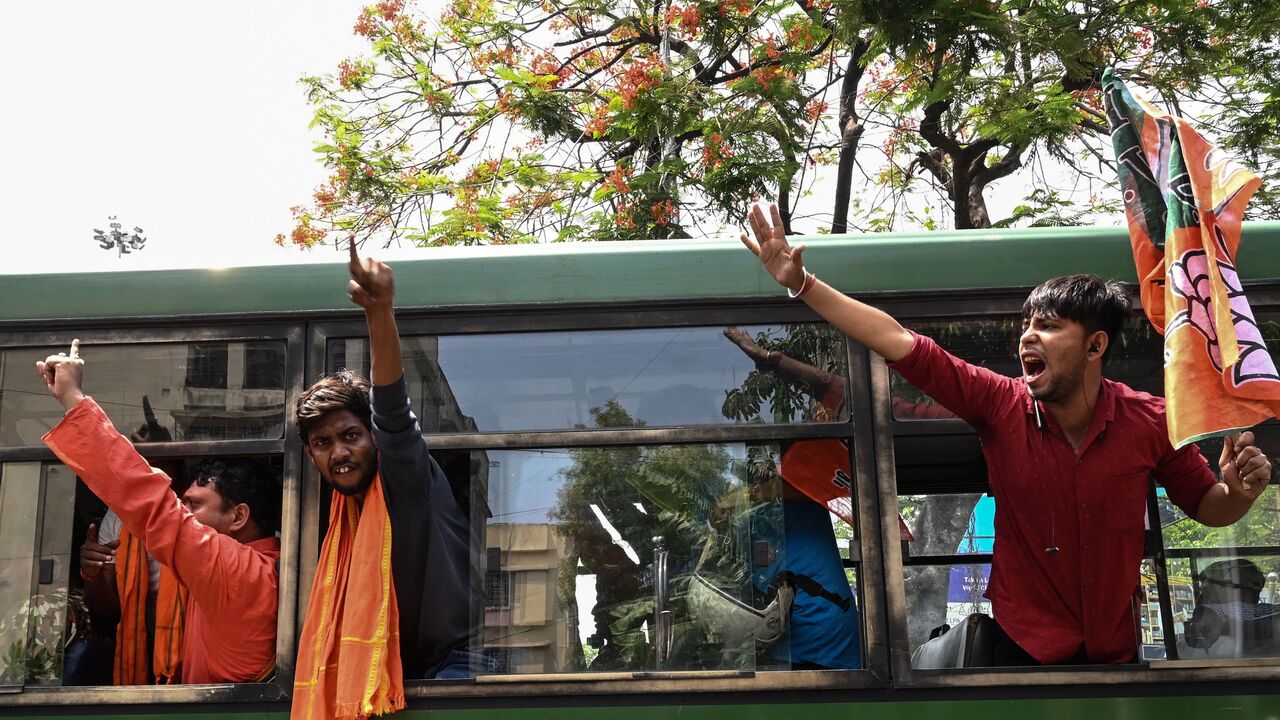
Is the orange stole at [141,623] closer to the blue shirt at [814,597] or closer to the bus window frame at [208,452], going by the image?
the bus window frame at [208,452]

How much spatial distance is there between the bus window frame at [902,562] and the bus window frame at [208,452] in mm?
1799

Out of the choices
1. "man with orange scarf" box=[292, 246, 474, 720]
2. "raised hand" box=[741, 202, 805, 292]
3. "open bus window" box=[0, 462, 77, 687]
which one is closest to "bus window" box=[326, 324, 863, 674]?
"man with orange scarf" box=[292, 246, 474, 720]

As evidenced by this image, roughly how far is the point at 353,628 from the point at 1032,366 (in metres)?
2.09

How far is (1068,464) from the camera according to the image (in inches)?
131

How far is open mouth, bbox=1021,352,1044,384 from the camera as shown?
131 inches

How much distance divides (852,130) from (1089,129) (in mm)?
1761

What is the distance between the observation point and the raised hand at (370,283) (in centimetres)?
313

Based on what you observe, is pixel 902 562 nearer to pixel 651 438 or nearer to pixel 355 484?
pixel 651 438

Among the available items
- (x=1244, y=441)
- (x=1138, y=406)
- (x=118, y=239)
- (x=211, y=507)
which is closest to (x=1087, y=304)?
(x=1138, y=406)

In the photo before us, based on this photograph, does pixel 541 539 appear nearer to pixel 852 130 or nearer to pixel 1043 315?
pixel 1043 315

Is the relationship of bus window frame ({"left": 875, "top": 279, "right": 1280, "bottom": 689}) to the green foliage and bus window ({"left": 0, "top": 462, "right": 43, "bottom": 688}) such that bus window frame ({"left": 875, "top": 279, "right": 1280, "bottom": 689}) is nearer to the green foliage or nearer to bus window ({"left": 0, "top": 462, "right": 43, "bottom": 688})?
the green foliage

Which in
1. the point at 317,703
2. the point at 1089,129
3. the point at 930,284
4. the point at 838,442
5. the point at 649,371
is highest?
the point at 1089,129

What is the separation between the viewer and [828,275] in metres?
3.69

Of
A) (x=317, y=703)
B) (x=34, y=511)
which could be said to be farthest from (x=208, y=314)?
(x=317, y=703)
